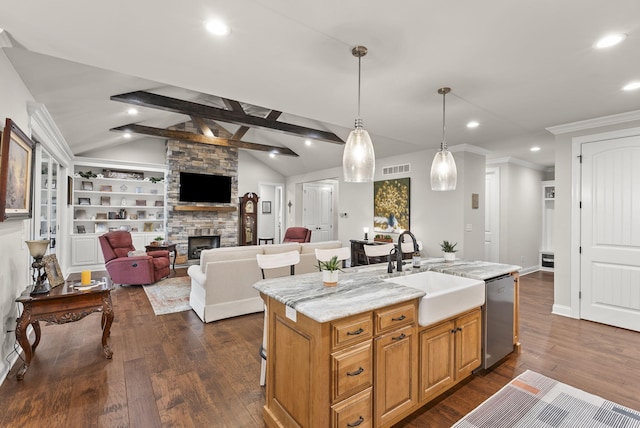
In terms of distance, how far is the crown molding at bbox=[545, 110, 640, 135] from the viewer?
3.51 m

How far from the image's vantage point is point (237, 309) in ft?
12.9

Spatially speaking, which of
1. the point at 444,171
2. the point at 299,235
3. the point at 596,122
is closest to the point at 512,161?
the point at 596,122

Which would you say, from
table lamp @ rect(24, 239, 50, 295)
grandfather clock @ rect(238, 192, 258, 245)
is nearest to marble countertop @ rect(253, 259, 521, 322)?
table lamp @ rect(24, 239, 50, 295)

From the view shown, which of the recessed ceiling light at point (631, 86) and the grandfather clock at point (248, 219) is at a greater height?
the recessed ceiling light at point (631, 86)

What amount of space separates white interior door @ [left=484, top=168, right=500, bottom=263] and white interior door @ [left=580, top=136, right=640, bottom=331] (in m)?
2.52

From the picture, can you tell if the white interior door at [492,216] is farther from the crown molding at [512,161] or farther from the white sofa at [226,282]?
the white sofa at [226,282]

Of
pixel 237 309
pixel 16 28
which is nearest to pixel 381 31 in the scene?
pixel 16 28

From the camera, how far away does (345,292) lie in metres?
1.93

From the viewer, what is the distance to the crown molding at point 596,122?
11.5 feet

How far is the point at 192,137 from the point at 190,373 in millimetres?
5683

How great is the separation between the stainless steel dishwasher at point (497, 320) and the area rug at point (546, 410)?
268mm

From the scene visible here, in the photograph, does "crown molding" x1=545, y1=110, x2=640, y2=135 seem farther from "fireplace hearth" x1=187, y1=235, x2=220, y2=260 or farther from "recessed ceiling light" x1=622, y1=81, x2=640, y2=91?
"fireplace hearth" x1=187, y1=235, x2=220, y2=260

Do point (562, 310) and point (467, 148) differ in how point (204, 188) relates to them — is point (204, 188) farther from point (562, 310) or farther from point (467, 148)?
point (562, 310)

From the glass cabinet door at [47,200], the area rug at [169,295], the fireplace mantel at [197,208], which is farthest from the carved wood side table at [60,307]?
the fireplace mantel at [197,208]
